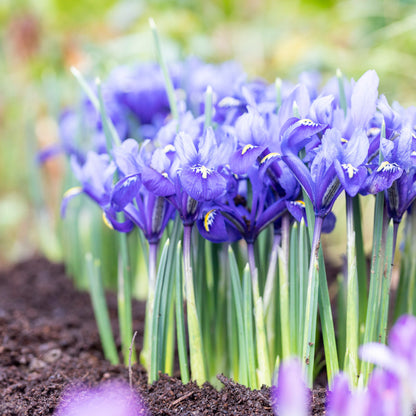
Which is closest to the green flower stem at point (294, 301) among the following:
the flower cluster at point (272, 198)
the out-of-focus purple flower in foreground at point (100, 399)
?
the flower cluster at point (272, 198)

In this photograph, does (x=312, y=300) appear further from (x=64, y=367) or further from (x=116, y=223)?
(x=64, y=367)

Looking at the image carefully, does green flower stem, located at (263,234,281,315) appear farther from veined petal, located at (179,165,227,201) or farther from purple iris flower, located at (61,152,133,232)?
purple iris flower, located at (61,152,133,232)

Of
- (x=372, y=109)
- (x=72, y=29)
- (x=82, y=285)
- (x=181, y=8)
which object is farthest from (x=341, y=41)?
(x=372, y=109)

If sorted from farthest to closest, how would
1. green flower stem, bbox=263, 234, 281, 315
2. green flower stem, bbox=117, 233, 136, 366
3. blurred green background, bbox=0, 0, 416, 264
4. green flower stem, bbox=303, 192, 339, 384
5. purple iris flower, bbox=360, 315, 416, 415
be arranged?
blurred green background, bbox=0, 0, 416, 264 < green flower stem, bbox=117, 233, 136, 366 < green flower stem, bbox=263, 234, 281, 315 < green flower stem, bbox=303, 192, 339, 384 < purple iris flower, bbox=360, 315, 416, 415

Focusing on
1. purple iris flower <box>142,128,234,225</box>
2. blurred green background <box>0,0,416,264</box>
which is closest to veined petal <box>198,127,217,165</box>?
purple iris flower <box>142,128,234,225</box>

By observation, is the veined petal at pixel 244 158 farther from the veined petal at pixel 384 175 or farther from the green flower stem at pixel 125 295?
the green flower stem at pixel 125 295
